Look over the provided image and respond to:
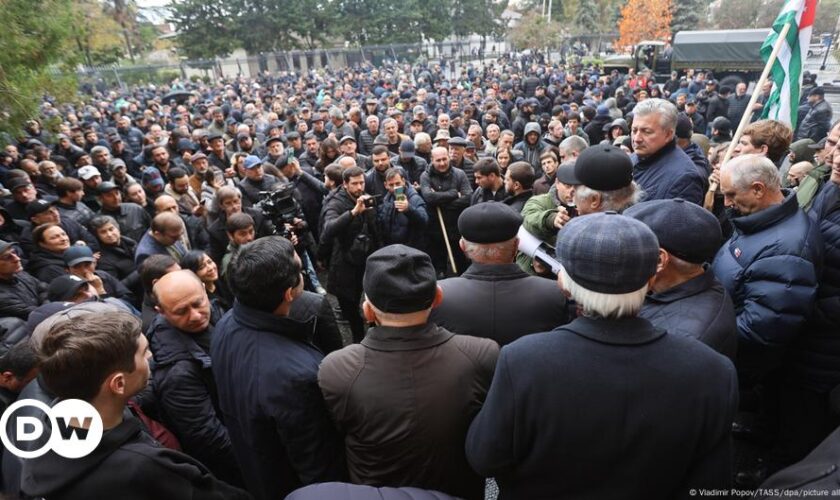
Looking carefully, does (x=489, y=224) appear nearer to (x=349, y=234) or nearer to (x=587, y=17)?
(x=349, y=234)

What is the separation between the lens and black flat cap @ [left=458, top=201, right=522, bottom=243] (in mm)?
2488

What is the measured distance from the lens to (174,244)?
14.3 ft

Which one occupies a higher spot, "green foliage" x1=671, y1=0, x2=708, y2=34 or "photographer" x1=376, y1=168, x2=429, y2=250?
"green foliage" x1=671, y1=0, x2=708, y2=34

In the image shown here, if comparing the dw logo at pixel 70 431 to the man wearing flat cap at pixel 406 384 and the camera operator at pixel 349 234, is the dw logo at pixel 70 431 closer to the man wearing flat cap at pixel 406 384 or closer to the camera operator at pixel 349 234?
the man wearing flat cap at pixel 406 384

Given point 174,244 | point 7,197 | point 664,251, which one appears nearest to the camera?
point 664,251

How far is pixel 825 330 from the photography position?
2641 millimetres

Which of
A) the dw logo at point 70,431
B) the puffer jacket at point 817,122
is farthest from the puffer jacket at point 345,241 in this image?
the puffer jacket at point 817,122

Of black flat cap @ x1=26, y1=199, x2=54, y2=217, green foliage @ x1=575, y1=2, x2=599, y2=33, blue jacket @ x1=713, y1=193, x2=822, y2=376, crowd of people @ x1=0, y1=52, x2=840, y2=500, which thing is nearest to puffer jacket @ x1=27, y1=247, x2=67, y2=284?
crowd of people @ x1=0, y1=52, x2=840, y2=500

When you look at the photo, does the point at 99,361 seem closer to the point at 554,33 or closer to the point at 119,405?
the point at 119,405

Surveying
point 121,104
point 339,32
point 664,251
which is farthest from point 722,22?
point 664,251

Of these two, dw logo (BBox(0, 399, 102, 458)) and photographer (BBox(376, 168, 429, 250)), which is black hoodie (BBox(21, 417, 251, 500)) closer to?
dw logo (BBox(0, 399, 102, 458))

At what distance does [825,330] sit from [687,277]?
1.33m

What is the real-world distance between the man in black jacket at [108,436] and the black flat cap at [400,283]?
87cm

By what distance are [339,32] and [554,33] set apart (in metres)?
19.3
